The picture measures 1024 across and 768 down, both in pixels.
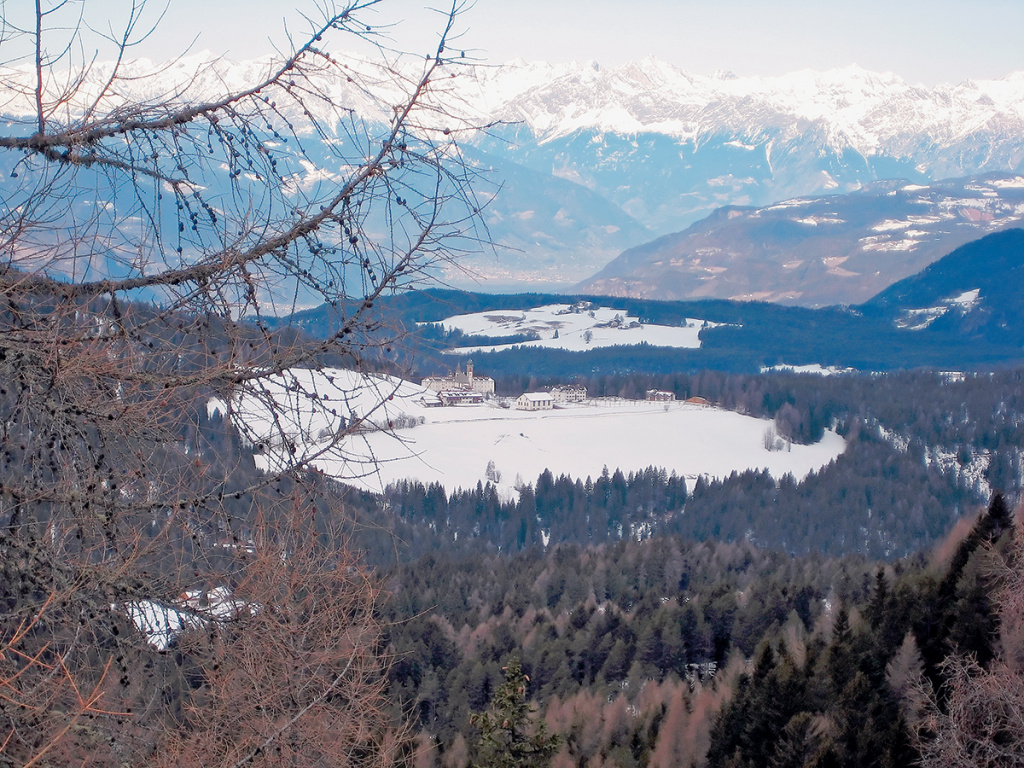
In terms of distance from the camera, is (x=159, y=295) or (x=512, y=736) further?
(x=512, y=736)

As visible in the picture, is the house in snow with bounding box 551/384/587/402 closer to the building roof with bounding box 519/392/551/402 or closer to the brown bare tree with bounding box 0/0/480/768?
the building roof with bounding box 519/392/551/402

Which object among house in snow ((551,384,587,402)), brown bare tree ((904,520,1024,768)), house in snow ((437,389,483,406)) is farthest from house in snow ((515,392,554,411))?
brown bare tree ((904,520,1024,768))

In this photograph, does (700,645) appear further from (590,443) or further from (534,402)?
(534,402)

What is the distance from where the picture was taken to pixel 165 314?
3.71m

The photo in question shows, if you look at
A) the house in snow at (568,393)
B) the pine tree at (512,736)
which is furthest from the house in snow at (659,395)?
the pine tree at (512,736)

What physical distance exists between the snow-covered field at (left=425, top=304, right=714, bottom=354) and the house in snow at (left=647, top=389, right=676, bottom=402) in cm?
3881

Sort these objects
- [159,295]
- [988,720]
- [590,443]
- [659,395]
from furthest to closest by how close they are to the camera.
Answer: [659,395], [590,443], [988,720], [159,295]

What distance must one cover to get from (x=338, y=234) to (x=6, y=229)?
4.05 feet

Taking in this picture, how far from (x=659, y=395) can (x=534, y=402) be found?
61.5 ft

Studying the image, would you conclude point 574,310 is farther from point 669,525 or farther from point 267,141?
point 267,141

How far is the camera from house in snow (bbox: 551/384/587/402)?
10011 centimetres

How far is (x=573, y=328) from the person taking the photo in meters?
160

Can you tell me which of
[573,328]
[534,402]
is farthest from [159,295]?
[573,328]

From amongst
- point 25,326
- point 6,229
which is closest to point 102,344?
point 25,326
